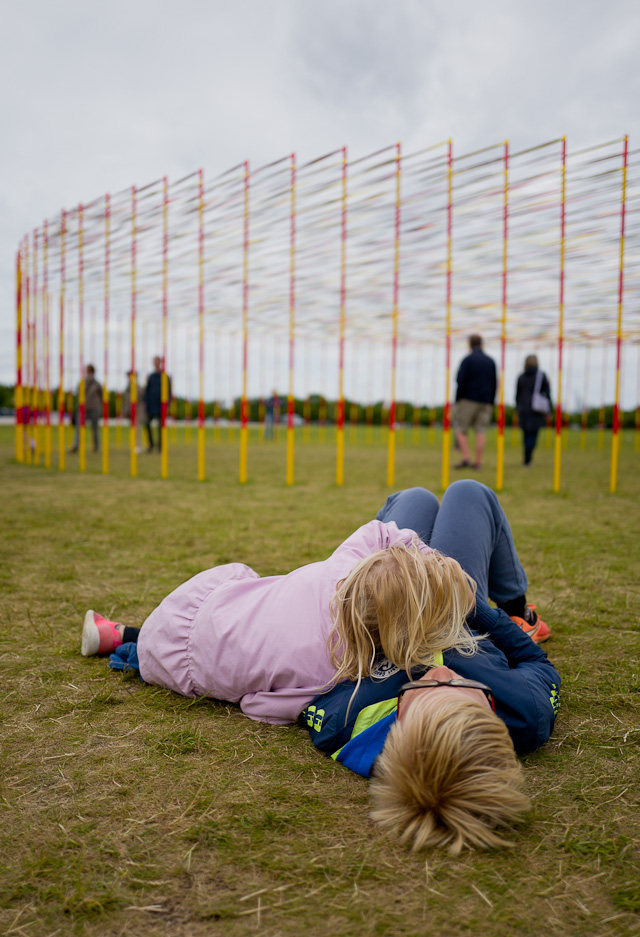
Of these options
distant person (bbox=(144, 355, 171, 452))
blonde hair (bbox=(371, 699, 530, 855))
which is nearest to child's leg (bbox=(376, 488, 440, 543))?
blonde hair (bbox=(371, 699, 530, 855))

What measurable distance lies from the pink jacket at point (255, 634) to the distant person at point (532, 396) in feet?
28.4

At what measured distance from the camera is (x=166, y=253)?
8.23 metres

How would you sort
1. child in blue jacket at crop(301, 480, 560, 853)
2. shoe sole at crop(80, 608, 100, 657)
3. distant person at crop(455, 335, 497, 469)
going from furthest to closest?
1. distant person at crop(455, 335, 497, 469)
2. shoe sole at crop(80, 608, 100, 657)
3. child in blue jacket at crop(301, 480, 560, 853)

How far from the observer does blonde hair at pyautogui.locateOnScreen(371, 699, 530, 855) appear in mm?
1293

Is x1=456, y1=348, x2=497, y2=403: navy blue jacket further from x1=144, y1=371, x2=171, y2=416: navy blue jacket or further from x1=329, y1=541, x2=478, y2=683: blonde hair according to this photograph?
x1=329, y1=541, x2=478, y2=683: blonde hair

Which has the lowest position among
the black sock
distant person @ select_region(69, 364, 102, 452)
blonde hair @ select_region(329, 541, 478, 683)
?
the black sock

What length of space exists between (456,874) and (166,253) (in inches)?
318

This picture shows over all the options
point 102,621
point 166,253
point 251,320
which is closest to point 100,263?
point 166,253

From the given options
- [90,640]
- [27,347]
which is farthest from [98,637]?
[27,347]

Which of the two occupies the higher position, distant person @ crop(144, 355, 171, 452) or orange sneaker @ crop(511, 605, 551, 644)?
distant person @ crop(144, 355, 171, 452)

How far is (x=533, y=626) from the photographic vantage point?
256 cm

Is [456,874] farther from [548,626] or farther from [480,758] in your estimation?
[548,626]

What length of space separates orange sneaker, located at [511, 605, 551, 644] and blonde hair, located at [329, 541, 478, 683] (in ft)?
3.01

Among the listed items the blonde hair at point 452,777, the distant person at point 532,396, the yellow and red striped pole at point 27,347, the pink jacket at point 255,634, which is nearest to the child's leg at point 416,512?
the pink jacket at point 255,634
